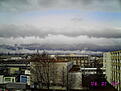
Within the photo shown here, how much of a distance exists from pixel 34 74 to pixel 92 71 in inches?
200

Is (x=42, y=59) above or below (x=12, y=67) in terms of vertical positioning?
above

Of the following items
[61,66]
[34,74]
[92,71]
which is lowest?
[92,71]

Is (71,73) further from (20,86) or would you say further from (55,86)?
(20,86)

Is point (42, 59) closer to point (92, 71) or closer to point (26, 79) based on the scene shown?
point (26, 79)

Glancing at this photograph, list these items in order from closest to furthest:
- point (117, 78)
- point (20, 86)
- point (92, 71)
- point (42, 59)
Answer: point (20, 86), point (117, 78), point (42, 59), point (92, 71)

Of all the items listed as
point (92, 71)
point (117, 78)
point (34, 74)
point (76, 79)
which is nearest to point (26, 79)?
point (34, 74)

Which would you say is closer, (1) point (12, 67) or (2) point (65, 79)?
(2) point (65, 79)

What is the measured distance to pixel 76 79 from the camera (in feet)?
17.7

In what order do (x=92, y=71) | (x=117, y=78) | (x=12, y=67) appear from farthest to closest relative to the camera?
(x=92, y=71), (x=12, y=67), (x=117, y=78)

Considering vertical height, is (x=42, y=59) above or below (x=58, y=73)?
above

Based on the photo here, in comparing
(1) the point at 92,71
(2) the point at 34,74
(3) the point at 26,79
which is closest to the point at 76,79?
(2) the point at 34,74

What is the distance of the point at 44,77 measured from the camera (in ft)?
17.1

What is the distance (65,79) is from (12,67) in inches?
157

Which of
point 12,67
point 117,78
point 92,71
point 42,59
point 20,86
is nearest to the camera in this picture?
point 20,86
